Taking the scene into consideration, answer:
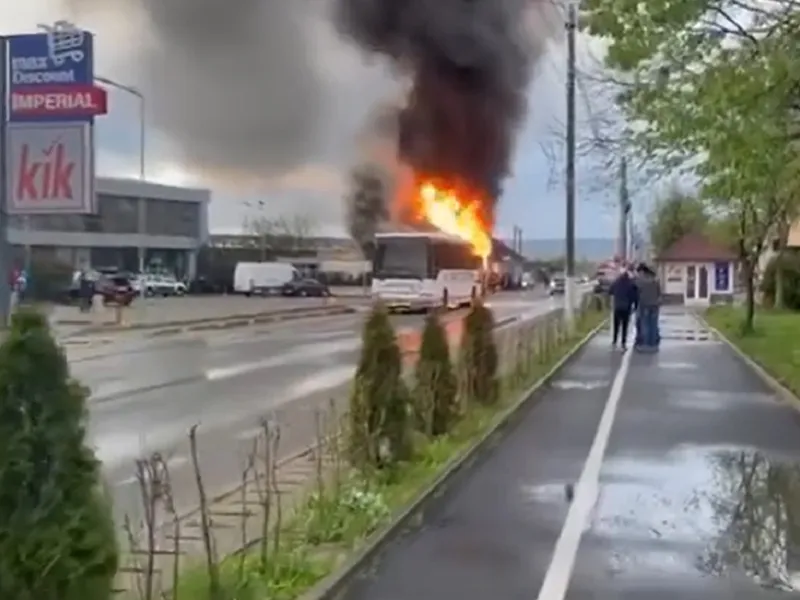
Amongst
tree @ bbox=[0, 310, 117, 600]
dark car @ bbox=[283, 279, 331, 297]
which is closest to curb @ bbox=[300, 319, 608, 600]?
tree @ bbox=[0, 310, 117, 600]

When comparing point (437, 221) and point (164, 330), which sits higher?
point (437, 221)

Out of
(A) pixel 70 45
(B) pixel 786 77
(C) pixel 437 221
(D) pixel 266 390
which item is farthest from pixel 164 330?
(B) pixel 786 77

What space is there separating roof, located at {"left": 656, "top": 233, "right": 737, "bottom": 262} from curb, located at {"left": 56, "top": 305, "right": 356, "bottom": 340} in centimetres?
2797

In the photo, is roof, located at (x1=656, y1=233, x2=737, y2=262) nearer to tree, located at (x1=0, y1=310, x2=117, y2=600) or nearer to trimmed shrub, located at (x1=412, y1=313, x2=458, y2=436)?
trimmed shrub, located at (x1=412, y1=313, x2=458, y2=436)

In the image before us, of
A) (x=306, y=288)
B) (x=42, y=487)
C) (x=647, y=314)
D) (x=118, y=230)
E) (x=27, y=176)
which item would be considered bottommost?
(x=306, y=288)

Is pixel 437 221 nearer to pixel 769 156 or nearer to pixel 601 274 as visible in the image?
pixel 769 156

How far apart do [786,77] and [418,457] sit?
→ 684cm

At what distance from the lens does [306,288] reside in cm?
7206

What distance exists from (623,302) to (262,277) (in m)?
40.3

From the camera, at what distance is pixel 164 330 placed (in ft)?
135

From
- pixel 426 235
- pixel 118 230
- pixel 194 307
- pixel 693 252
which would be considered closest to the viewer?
pixel 118 230

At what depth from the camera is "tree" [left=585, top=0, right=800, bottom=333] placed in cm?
1648

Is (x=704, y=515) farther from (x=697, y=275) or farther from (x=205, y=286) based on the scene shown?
(x=697, y=275)

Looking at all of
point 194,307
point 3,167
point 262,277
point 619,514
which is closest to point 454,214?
point 3,167
